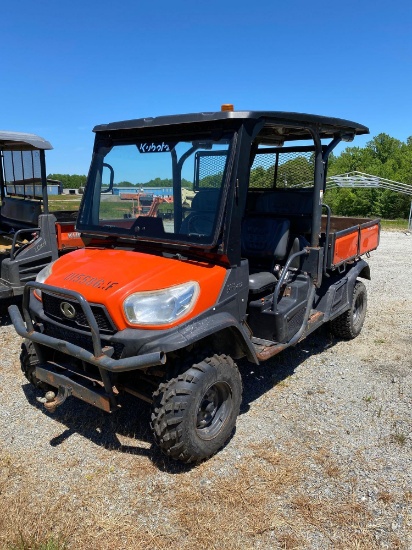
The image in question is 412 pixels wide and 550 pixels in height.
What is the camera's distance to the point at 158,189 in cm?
393

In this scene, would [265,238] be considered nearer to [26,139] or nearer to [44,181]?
[44,181]

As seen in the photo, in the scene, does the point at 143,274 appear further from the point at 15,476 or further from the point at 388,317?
the point at 388,317

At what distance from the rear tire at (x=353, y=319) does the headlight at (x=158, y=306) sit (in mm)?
3059

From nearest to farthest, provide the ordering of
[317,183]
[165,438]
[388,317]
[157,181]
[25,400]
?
[165,438] → [157,181] → [25,400] → [317,183] → [388,317]

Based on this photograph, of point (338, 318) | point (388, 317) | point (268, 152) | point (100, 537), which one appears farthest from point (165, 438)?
point (388, 317)

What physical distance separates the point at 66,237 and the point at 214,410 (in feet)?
→ 12.1

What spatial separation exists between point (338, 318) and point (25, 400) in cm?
356

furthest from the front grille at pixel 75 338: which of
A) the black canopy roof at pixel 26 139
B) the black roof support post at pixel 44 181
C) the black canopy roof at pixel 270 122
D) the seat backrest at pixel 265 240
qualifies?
the black canopy roof at pixel 26 139

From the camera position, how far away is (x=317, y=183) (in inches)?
178

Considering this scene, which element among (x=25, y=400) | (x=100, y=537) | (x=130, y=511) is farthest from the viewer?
(x=25, y=400)

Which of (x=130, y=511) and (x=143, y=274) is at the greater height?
(x=143, y=274)

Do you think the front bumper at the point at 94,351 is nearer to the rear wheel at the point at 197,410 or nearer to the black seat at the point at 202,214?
the rear wheel at the point at 197,410

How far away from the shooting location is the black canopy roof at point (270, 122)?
10.8 feet

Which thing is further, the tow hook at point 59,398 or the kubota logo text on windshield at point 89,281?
the tow hook at point 59,398
